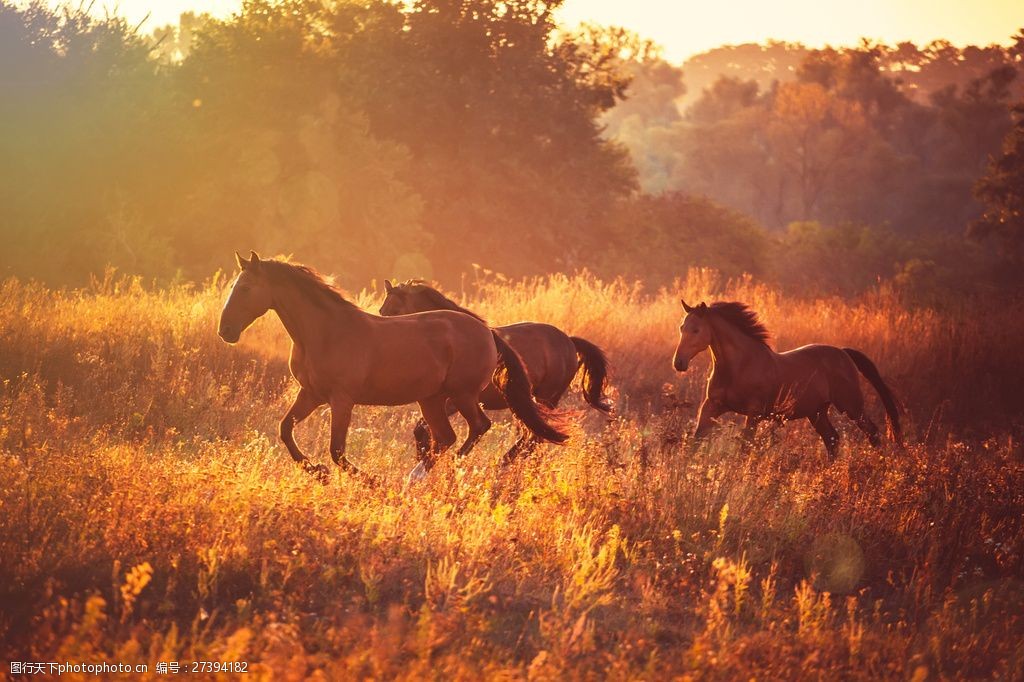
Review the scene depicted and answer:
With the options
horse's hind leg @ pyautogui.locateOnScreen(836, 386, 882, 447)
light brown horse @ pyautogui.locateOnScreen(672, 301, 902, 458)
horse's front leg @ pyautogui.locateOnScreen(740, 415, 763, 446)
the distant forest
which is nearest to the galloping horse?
light brown horse @ pyautogui.locateOnScreen(672, 301, 902, 458)

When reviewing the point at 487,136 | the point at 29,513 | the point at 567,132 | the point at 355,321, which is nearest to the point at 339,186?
the point at 487,136

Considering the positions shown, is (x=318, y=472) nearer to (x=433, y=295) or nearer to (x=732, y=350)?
(x=433, y=295)

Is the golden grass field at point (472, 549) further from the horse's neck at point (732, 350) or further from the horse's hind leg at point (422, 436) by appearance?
the horse's neck at point (732, 350)

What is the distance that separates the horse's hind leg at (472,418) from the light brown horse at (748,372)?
213 centimetres

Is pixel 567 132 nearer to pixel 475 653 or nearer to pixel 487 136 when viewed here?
pixel 487 136

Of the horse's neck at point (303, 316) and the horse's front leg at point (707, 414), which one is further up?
the horse's neck at point (303, 316)

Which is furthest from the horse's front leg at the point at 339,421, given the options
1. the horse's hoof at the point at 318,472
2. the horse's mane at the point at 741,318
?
the horse's mane at the point at 741,318

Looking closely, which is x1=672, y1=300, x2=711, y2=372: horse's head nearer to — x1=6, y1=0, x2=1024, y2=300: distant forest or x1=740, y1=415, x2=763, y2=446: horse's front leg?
x1=740, y1=415, x2=763, y2=446: horse's front leg

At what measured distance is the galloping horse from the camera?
33.4 feet

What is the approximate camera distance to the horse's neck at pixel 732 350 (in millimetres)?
10445

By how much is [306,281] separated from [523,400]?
2.14 metres

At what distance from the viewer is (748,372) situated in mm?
10438

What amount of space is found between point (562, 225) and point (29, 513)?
27.9 metres

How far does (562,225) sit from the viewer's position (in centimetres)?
3303
